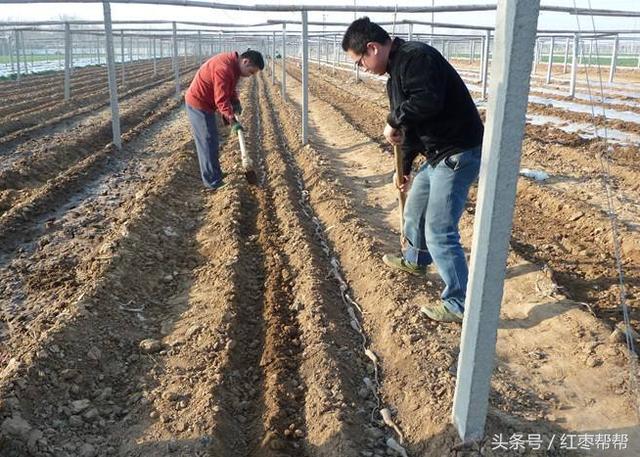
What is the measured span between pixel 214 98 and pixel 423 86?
391 centimetres

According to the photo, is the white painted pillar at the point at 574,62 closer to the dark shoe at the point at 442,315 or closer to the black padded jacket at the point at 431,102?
the black padded jacket at the point at 431,102

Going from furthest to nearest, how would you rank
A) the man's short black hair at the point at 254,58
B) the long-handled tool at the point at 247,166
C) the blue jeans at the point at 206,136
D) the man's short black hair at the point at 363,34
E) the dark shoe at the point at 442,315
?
the blue jeans at the point at 206,136 < the long-handled tool at the point at 247,166 < the man's short black hair at the point at 254,58 < the dark shoe at the point at 442,315 < the man's short black hair at the point at 363,34

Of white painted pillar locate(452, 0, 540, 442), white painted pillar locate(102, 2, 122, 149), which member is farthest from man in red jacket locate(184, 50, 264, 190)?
white painted pillar locate(452, 0, 540, 442)

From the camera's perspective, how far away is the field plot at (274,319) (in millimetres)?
2836

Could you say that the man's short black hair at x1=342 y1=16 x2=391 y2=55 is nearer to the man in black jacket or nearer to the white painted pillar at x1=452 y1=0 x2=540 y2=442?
the man in black jacket

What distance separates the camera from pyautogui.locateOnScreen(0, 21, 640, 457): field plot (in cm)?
284

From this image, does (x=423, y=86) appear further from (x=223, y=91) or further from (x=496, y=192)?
(x=223, y=91)

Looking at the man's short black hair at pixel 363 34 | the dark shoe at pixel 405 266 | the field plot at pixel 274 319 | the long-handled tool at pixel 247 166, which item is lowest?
the field plot at pixel 274 319

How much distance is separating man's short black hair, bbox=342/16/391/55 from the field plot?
66.2 inches

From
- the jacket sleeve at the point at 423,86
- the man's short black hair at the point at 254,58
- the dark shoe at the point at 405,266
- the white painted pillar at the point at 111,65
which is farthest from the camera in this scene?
the white painted pillar at the point at 111,65

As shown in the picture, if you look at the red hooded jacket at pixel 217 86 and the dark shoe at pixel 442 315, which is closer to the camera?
the dark shoe at pixel 442 315

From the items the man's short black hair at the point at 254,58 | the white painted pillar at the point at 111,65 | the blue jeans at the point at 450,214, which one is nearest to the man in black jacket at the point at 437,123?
the blue jeans at the point at 450,214

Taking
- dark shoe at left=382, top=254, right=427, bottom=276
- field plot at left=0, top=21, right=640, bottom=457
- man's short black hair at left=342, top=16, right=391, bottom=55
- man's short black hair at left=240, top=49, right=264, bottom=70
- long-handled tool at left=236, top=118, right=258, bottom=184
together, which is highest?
man's short black hair at left=342, top=16, right=391, bottom=55

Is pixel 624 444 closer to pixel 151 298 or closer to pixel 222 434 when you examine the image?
pixel 222 434
